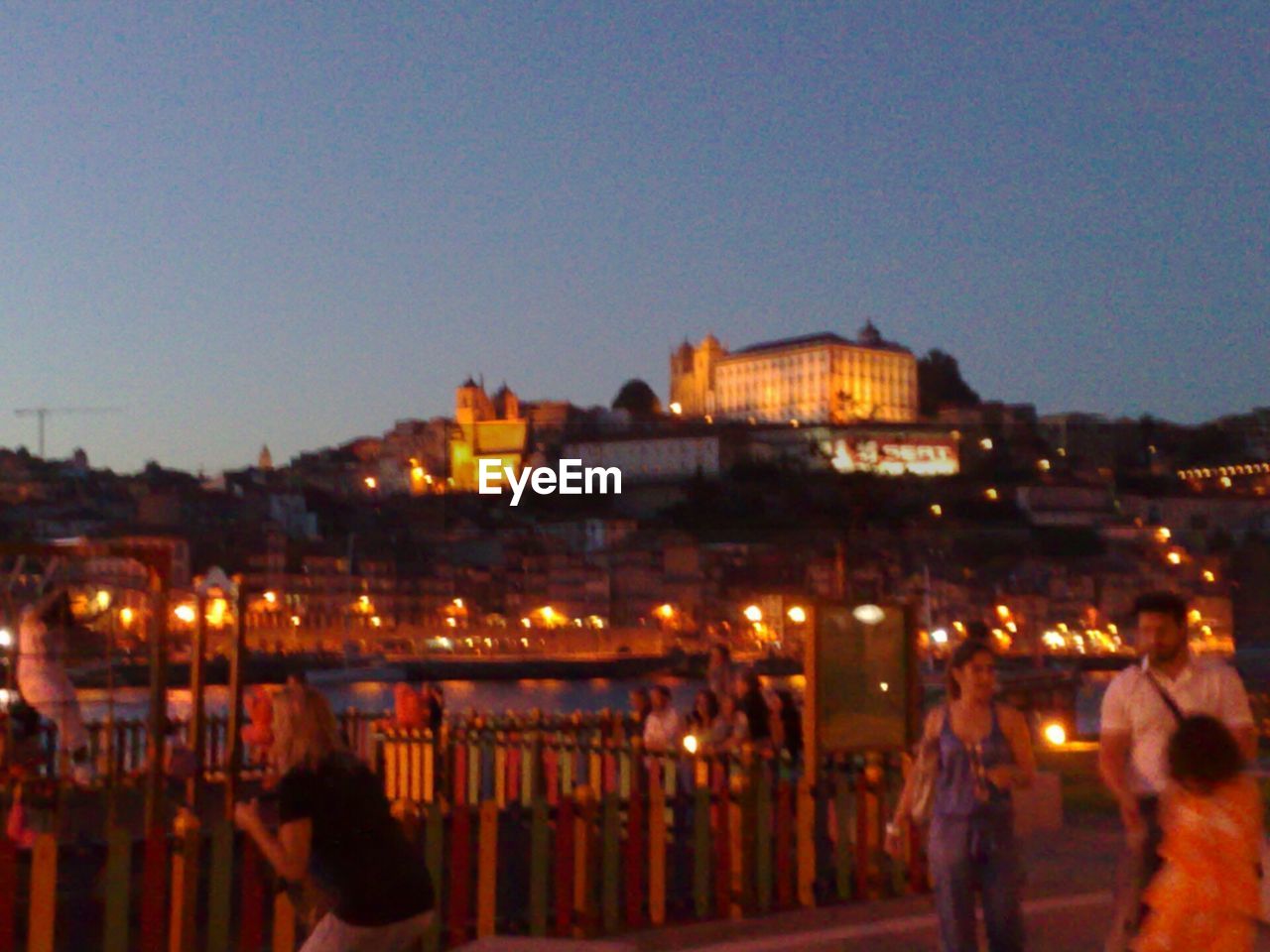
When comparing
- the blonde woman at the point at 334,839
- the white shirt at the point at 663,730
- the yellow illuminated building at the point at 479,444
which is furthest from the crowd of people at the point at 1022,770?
the yellow illuminated building at the point at 479,444

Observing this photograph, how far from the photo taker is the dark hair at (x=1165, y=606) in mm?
5594

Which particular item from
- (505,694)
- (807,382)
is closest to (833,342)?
(807,382)

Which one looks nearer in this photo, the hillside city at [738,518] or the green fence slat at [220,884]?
the green fence slat at [220,884]

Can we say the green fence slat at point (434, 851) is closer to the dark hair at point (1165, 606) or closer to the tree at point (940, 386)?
the dark hair at point (1165, 606)

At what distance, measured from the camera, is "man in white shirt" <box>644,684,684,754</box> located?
40.3ft

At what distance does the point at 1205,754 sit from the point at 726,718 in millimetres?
7182

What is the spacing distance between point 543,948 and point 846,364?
144 metres

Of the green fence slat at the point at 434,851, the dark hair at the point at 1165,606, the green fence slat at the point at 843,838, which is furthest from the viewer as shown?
the green fence slat at the point at 843,838

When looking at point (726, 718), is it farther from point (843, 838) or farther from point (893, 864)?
point (843, 838)

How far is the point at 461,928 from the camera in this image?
7348 millimetres

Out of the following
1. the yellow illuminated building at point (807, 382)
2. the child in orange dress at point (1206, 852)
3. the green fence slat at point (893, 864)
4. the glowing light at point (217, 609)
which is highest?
the yellow illuminated building at point (807, 382)

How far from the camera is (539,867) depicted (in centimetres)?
748

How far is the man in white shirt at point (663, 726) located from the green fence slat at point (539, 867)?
4542mm

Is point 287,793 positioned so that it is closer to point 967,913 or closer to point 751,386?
point 967,913
